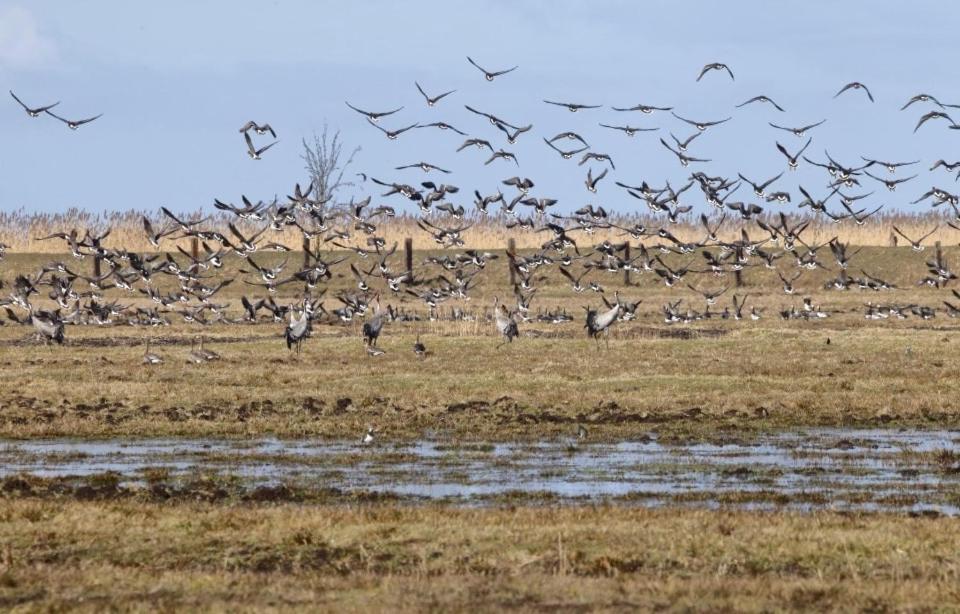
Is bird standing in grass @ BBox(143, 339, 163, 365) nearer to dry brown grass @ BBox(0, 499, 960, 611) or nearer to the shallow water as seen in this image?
the shallow water

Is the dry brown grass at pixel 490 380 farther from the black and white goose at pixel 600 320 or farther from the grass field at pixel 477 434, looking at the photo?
the black and white goose at pixel 600 320

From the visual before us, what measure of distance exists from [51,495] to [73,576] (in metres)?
6.19

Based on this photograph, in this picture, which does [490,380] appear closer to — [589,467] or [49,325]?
[589,467]

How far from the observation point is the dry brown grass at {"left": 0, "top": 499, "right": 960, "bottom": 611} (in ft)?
42.7

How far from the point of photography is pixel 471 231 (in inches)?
3629

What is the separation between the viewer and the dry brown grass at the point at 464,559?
1301cm

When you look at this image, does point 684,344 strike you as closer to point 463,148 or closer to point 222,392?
point 463,148

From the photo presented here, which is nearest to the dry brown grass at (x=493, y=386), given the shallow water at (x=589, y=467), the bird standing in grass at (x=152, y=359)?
the bird standing in grass at (x=152, y=359)

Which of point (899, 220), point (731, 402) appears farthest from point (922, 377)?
point (899, 220)

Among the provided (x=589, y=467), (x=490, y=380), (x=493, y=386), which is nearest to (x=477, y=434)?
(x=589, y=467)

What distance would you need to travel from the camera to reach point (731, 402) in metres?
30.9

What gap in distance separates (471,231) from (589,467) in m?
69.6

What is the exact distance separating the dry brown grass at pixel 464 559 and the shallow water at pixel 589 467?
2667mm

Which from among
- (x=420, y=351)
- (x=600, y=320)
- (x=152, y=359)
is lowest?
(x=152, y=359)
